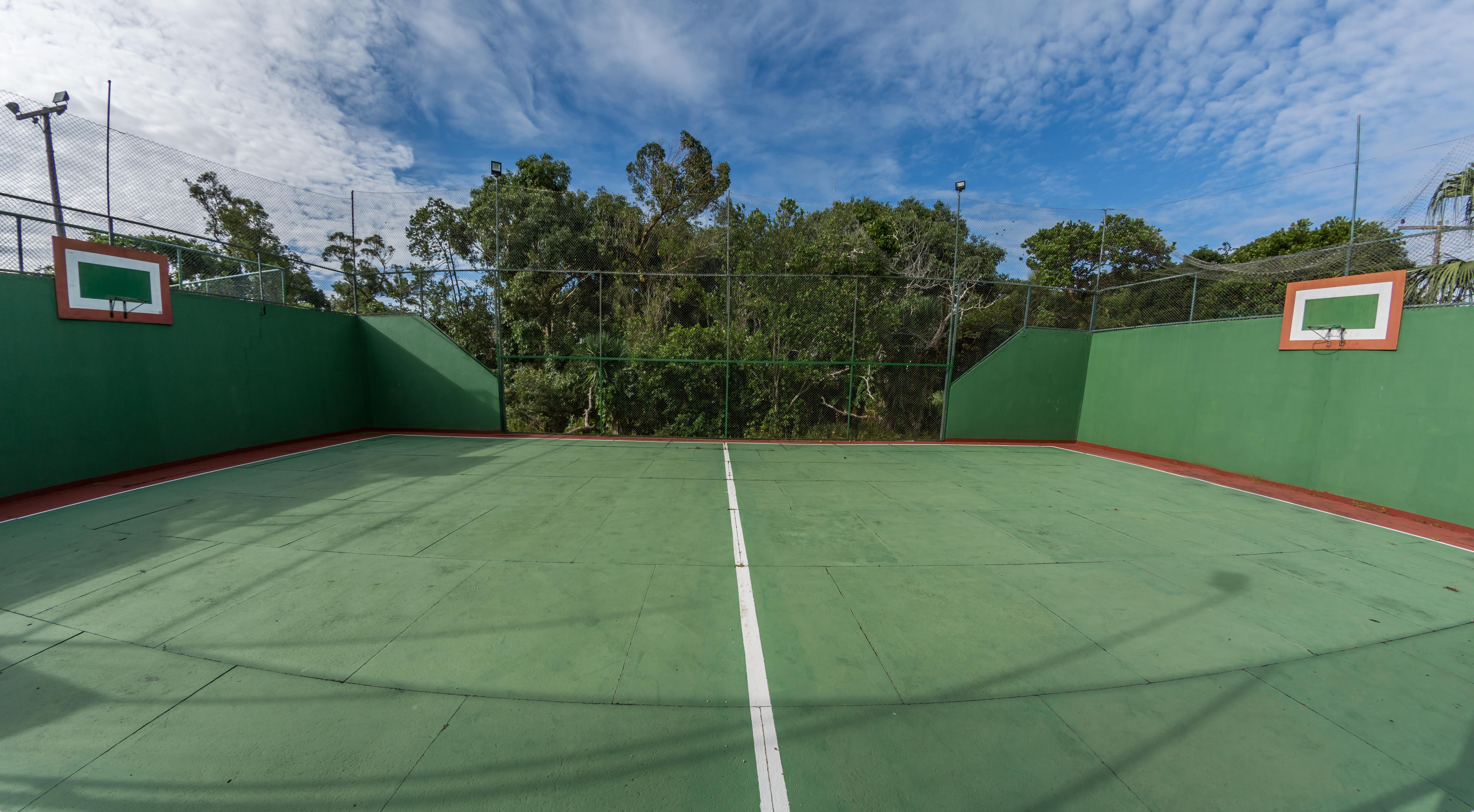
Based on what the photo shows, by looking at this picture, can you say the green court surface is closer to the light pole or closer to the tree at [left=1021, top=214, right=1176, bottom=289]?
the light pole

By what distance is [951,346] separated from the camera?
10453 mm

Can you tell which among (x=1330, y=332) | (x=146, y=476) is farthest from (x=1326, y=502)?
(x=146, y=476)

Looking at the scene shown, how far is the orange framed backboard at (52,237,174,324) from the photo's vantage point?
606cm

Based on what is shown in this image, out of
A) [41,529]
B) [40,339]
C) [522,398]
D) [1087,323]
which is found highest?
[1087,323]

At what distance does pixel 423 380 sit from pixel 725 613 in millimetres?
10382

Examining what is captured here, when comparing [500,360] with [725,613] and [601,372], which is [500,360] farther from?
[725,613]

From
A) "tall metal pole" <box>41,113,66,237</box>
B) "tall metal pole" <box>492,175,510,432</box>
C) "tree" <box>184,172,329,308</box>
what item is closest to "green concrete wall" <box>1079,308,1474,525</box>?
"tall metal pole" <box>492,175,510,432</box>

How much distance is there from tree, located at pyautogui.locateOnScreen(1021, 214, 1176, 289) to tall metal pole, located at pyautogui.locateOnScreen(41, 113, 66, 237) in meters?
24.8

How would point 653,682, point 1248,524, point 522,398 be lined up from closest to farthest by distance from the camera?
point 653,682 < point 1248,524 < point 522,398

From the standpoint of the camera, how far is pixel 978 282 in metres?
10.6

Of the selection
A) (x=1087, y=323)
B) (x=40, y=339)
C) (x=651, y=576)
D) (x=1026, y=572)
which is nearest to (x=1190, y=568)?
(x=1026, y=572)

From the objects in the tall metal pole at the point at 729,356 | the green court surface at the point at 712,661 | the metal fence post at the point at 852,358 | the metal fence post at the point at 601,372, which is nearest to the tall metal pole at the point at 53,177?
the green court surface at the point at 712,661

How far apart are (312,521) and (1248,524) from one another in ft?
33.2

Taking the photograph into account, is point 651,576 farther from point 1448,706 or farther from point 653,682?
point 1448,706
